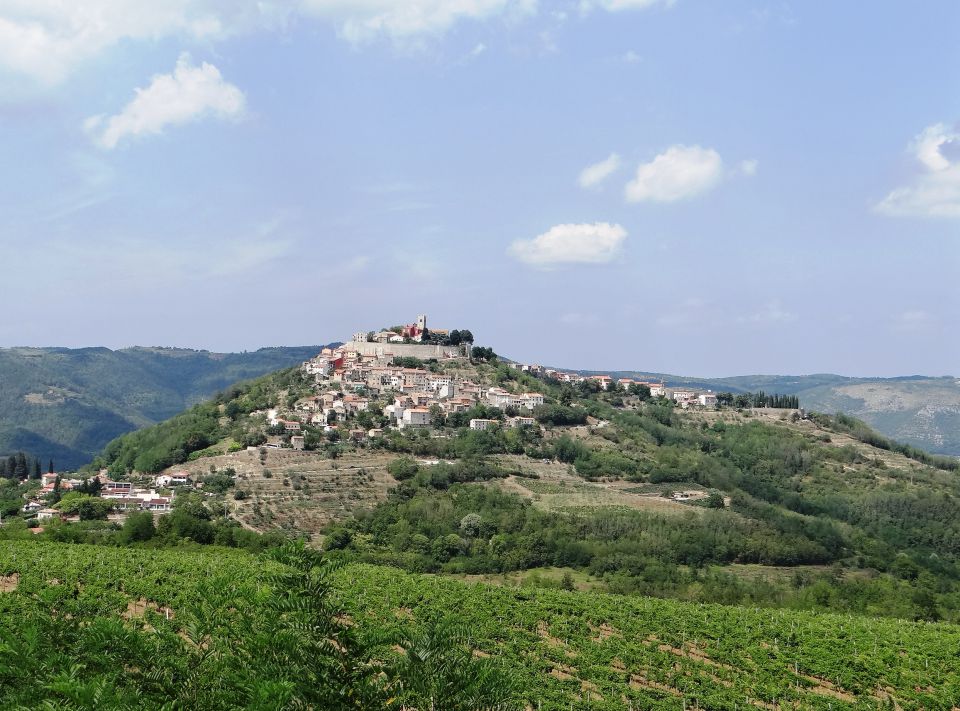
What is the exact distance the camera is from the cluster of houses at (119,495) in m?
40.6

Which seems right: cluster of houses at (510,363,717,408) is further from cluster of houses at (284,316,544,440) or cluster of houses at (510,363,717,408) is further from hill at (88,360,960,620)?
cluster of houses at (284,316,544,440)

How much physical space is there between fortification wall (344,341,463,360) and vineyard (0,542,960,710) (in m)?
55.2

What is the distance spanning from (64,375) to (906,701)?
202 m

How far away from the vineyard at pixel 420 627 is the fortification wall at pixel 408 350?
55.2 m

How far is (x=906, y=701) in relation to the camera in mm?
16750

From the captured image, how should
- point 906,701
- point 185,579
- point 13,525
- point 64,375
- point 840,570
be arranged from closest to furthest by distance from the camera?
point 906,701
point 185,579
point 13,525
point 840,570
point 64,375

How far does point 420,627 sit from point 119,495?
130ft

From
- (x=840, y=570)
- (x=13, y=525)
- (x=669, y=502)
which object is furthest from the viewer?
(x=669, y=502)

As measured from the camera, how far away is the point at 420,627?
898 centimetres

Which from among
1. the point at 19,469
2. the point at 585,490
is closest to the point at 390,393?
the point at 585,490

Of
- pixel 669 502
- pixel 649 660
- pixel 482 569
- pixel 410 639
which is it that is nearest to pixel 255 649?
pixel 410 639

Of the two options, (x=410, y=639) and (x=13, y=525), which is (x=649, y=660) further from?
(x=13, y=525)

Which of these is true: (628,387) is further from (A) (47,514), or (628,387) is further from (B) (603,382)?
(A) (47,514)

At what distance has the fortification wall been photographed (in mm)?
81688
